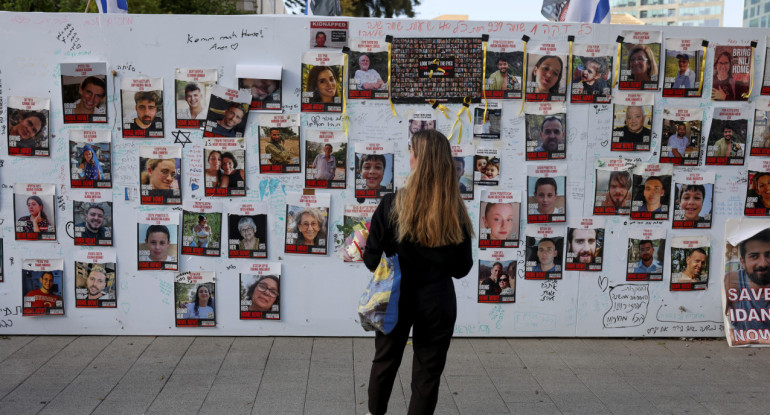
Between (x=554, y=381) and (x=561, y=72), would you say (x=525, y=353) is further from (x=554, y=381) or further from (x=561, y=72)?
(x=561, y=72)

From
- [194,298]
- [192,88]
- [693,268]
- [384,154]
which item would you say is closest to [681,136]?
[693,268]

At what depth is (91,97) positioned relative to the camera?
18.0ft

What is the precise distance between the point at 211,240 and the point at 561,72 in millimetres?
3276

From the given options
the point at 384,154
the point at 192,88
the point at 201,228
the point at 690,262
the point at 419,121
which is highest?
the point at 192,88

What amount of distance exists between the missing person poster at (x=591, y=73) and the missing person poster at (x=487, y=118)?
64cm

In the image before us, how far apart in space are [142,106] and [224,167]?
0.83 metres

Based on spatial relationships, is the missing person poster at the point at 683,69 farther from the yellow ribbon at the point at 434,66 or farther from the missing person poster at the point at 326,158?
the missing person poster at the point at 326,158

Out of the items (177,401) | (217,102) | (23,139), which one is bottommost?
(177,401)

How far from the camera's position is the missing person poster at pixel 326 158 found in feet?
18.3

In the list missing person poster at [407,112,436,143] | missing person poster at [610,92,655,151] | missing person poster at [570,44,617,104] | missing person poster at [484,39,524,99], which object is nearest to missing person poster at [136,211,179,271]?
missing person poster at [407,112,436,143]

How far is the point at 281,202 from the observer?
564 cm

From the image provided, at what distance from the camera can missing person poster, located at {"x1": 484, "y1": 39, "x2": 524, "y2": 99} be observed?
5.59 m

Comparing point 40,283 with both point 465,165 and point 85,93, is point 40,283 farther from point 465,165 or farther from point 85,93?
point 465,165

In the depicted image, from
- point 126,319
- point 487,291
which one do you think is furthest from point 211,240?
point 487,291
